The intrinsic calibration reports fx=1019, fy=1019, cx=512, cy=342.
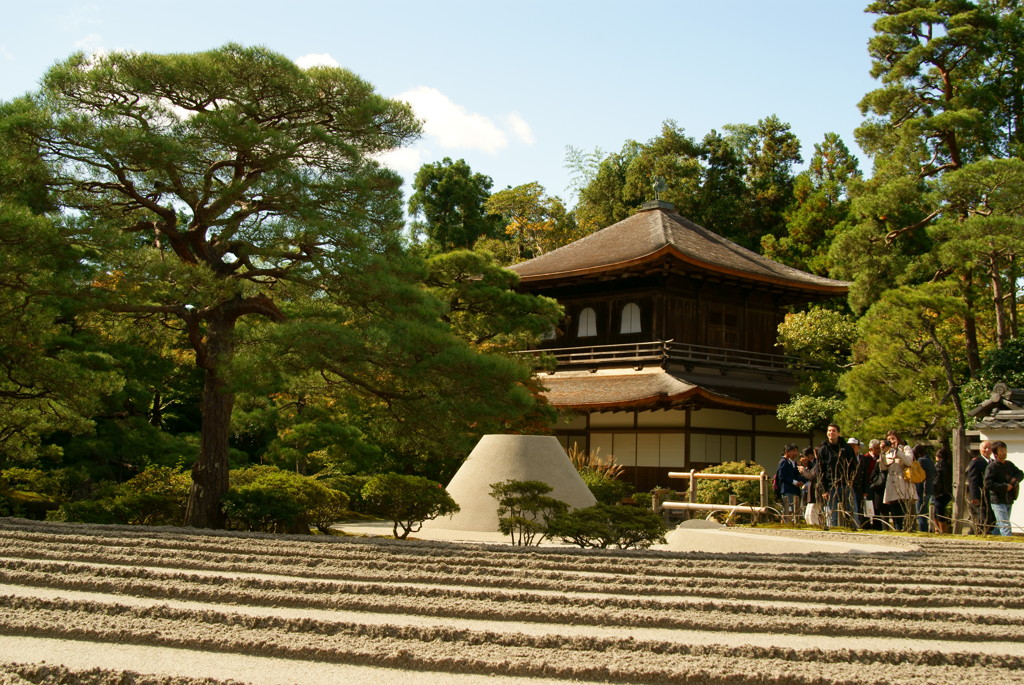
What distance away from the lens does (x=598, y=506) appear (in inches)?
389

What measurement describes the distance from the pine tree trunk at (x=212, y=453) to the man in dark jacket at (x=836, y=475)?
6.84m

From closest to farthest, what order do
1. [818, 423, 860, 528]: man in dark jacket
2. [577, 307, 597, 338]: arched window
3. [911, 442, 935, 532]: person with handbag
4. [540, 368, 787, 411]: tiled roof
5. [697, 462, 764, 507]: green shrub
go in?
[818, 423, 860, 528]: man in dark jacket → [911, 442, 935, 532]: person with handbag → [697, 462, 764, 507]: green shrub → [540, 368, 787, 411]: tiled roof → [577, 307, 597, 338]: arched window

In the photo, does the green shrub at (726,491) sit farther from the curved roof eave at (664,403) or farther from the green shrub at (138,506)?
the green shrub at (138,506)

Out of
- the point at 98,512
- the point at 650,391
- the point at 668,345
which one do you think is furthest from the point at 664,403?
the point at 98,512

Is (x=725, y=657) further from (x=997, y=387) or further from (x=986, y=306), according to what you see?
(x=986, y=306)

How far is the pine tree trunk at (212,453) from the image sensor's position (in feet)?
37.3

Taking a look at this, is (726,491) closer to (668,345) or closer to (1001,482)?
(668,345)

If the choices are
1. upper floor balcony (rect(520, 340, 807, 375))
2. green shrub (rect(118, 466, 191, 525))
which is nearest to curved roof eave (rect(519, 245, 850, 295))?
upper floor balcony (rect(520, 340, 807, 375))

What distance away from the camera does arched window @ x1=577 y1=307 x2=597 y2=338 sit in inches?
1019

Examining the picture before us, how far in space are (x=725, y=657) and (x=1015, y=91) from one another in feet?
82.3

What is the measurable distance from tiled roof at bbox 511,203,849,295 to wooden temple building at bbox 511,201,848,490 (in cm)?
5

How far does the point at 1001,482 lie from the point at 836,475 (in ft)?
5.74

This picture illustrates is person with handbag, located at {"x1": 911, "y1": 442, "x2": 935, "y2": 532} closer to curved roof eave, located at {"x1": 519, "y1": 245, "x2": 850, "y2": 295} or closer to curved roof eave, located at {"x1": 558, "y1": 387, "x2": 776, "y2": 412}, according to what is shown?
curved roof eave, located at {"x1": 558, "y1": 387, "x2": 776, "y2": 412}

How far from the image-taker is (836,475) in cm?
1188
